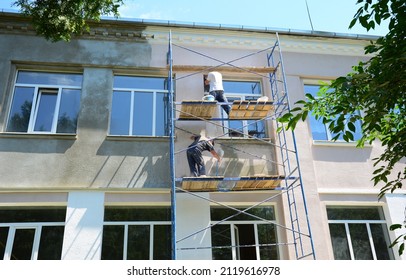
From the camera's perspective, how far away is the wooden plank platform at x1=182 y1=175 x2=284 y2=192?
24.7ft

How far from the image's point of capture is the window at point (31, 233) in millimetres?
7535

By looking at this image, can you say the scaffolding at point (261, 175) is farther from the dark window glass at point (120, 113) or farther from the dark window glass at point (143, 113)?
A: the dark window glass at point (120, 113)

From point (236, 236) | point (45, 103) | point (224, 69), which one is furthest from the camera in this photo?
point (224, 69)

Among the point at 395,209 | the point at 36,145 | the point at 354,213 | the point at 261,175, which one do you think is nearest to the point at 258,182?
the point at 261,175

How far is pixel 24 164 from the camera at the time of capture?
818 centimetres

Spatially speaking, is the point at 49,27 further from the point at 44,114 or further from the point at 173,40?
the point at 173,40

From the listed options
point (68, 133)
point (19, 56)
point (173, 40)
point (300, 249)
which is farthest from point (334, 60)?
point (19, 56)

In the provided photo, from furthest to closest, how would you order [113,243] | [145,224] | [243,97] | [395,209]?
[243,97] < [395,209] < [145,224] < [113,243]

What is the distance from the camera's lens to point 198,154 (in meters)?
8.18

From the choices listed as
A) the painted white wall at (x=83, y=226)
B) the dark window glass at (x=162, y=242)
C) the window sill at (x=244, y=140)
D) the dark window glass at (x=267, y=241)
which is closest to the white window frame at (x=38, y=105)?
the painted white wall at (x=83, y=226)

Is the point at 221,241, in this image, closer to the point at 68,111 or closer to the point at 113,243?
the point at 113,243

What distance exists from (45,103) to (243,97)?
16.3 ft

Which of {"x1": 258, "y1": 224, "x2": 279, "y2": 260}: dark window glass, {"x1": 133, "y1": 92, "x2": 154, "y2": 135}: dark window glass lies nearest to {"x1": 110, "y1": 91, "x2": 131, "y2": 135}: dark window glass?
{"x1": 133, "y1": 92, "x2": 154, "y2": 135}: dark window glass

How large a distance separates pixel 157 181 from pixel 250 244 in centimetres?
248
